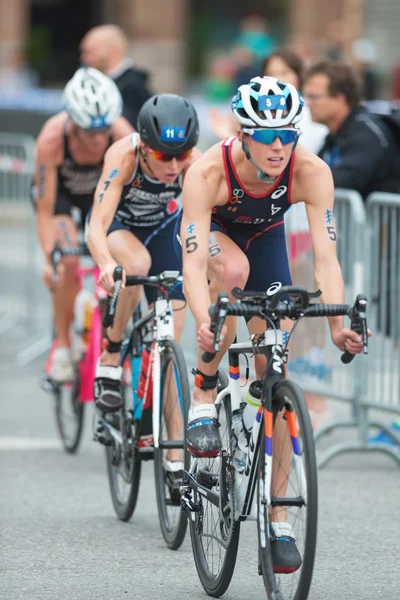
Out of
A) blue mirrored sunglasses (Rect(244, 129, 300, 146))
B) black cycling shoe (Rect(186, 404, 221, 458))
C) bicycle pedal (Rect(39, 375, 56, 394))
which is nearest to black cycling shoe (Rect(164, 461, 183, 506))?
black cycling shoe (Rect(186, 404, 221, 458))

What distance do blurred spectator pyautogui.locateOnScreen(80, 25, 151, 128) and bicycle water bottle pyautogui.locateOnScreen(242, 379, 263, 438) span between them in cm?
606

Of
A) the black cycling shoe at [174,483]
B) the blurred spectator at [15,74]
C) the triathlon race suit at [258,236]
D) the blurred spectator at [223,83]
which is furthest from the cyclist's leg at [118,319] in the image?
the blurred spectator at [15,74]

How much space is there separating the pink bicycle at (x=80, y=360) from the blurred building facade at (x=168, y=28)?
29.1 metres

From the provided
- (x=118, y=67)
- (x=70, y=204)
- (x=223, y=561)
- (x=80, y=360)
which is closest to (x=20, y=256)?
(x=118, y=67)

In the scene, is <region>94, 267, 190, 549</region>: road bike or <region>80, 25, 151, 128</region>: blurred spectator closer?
<region>94, 267, 190, 549</region>: road bike

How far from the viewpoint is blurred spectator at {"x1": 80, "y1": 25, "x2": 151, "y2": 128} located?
11617mm

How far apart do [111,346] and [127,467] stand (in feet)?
2.20

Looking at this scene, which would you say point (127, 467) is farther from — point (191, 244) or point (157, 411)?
point (191, 244)

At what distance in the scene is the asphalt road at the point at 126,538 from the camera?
19.7ft

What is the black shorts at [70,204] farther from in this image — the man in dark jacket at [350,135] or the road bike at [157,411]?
the road bike at [157,411]

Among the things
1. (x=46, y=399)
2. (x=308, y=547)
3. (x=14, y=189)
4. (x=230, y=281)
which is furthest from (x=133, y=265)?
(x=14, y=189)

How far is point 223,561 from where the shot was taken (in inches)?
226

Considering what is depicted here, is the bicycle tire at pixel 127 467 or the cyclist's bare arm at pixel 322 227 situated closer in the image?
the cyclist's bare arm at pixel 322 227

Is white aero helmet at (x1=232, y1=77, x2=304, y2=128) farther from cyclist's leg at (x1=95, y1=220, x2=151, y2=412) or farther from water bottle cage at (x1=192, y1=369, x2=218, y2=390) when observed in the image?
cyclist's leg at (x1=95, y1=220, x2=151, y2=412)
